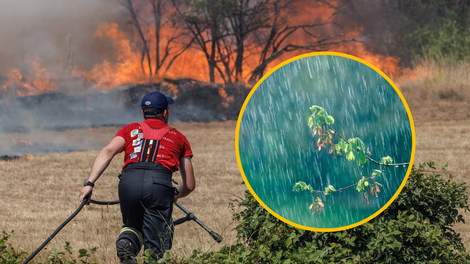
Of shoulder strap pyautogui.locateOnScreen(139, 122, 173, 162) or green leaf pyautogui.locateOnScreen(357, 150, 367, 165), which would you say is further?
shoulder strap pyautogui.locateOnScreen(139, 122, 173, 162)

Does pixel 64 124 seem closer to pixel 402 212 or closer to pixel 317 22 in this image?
pixel 317 22

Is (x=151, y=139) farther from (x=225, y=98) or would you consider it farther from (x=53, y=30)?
(x=53, y=30)

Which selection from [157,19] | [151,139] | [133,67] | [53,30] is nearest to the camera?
[151,139]

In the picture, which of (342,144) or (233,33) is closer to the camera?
(342,144)

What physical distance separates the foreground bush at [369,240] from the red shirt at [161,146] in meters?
0.77

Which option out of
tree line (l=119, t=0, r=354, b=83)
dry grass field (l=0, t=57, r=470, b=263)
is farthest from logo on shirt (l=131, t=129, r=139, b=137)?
tree line (l=119, t=0, r=354, b=83)

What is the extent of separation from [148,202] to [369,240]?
1.81m

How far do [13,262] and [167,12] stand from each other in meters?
25.7

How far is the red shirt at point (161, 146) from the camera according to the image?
425cm

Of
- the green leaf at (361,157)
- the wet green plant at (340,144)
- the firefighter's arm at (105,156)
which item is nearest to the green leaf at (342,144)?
the wet green plant at (340,144)

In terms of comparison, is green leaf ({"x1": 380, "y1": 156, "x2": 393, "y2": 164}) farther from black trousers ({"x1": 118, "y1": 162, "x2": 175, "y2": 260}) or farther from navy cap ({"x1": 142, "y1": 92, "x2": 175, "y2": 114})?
navy cap ({"x1": 142, "y1": 92, "x2": 175, "y2": 114})

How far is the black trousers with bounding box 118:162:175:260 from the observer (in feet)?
13.5

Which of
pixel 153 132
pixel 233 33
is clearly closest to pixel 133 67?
pixel 233 33

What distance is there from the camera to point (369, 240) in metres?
3.91
